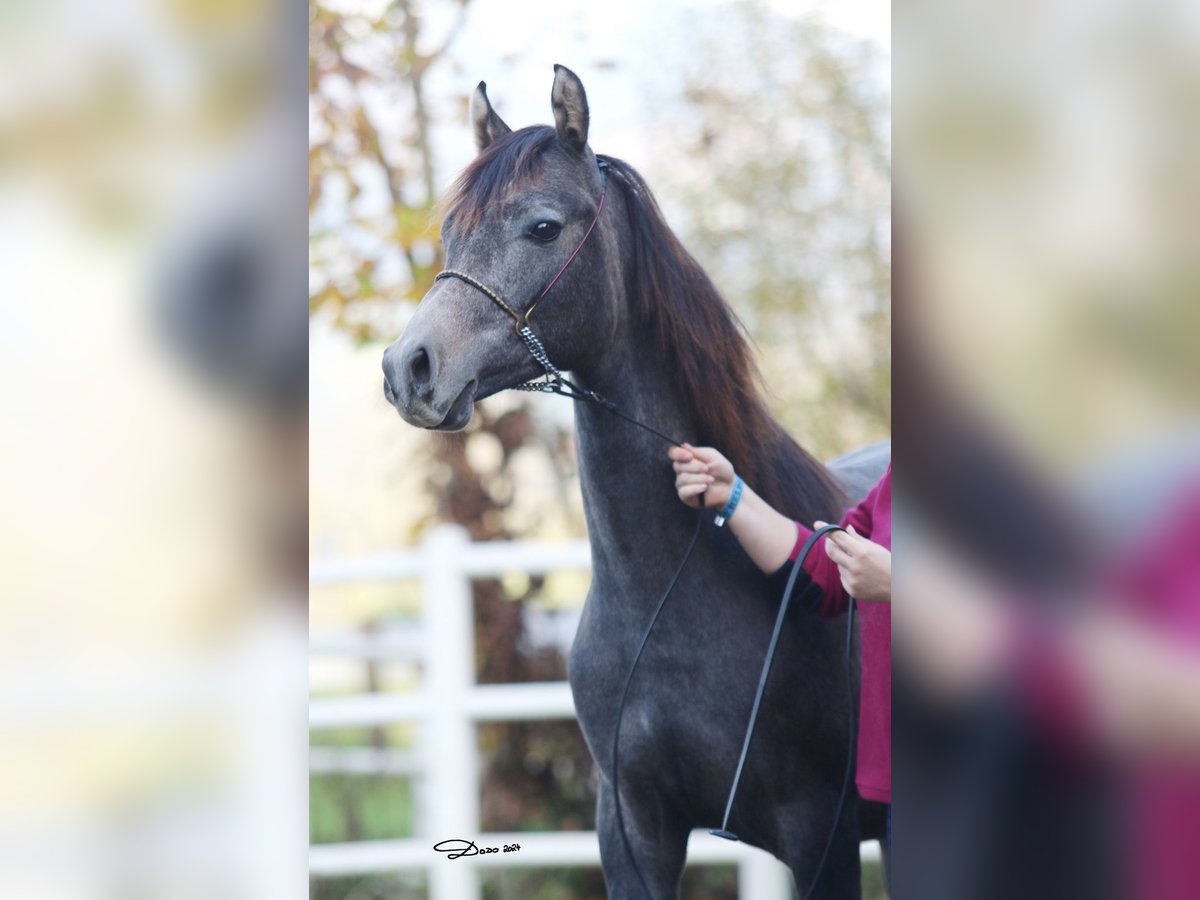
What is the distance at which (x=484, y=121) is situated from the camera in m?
1.49

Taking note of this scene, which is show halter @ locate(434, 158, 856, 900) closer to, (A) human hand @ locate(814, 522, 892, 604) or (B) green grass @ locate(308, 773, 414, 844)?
(A) human hand @ locate(814, 522, 892, 604)

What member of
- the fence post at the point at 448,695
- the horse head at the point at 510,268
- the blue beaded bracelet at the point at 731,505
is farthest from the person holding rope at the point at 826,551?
the fence post at the point at 448,695

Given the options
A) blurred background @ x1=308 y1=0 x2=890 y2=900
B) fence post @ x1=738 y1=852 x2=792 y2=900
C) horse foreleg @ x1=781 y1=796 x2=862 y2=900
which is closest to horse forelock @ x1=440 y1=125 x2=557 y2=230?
blurred background @ x1=308 y1=0 x2=890 y2=900

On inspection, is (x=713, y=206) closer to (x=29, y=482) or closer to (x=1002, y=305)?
→ (x=1002, y=305)

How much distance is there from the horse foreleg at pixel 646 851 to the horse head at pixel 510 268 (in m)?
0.66

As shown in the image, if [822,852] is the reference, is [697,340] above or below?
above

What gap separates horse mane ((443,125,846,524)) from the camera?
1.52 metres

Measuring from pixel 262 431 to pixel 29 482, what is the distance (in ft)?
0.77

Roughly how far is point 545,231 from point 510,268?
7 cm

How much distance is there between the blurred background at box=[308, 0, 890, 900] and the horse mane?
0.29 meters

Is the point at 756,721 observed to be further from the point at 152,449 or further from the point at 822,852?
the point at 152,449

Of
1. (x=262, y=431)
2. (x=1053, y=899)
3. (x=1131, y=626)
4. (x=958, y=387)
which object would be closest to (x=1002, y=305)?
(x=958, y=387)

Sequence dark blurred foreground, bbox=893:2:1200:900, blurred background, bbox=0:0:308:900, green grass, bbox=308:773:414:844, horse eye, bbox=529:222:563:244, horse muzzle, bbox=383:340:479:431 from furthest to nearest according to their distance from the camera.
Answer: green grass, bbox=308:773:414:844, horse eye, bbox=529:222:563:244, horse muzzle, bbox=383:340:479:431, blurred background, bbox=0:0:308:900, dark blurred foreground, bbox=893:2:1200:900

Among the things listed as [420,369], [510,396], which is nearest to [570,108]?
[420,369]
